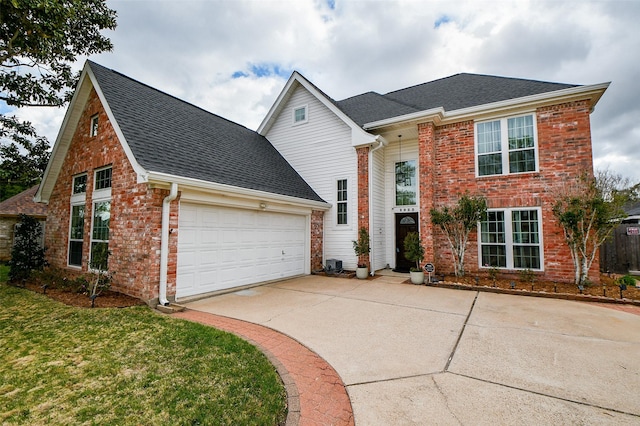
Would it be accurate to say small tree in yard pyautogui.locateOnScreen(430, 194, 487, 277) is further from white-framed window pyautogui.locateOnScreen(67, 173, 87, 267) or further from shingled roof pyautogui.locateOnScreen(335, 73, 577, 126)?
white-framed window pyautogui.locateOnScreen(67, 173, 87, 267)

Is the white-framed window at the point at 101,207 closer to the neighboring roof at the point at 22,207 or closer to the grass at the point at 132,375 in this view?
the grass at the point at 132,375

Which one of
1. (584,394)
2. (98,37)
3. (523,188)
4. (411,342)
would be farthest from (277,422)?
(98,37)

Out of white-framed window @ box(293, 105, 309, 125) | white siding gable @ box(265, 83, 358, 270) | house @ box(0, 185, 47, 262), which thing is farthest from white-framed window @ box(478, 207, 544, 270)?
house @ box(0, 185, 47, 262)

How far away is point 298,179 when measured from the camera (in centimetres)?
1184

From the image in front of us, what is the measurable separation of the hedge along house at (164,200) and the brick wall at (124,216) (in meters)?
0.02

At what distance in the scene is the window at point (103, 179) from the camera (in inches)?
306

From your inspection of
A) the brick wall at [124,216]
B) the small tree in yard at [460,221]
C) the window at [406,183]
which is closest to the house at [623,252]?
the small tree in yard at [460,221]

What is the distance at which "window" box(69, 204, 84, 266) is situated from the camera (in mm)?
8547

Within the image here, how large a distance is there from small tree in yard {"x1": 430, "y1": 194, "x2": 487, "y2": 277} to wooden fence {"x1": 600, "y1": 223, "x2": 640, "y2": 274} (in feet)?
18.4

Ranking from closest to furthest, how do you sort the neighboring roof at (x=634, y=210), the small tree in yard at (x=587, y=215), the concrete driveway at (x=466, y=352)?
the concrete driveway at (x=466, y=352) → the small tree in yard at (x=587, y=215) → the neighboring roof at (x=634, y=210)

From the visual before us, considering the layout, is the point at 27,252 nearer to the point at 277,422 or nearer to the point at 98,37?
the point at 98,37

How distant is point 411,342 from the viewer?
4.23 meters

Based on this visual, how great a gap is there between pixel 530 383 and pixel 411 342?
1477 millimetres

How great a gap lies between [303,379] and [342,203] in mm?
8489
